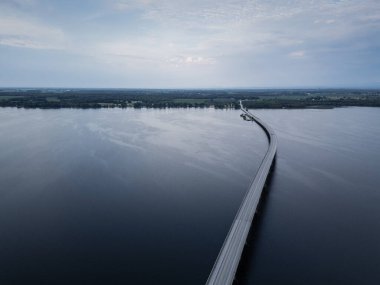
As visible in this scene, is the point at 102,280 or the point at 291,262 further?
the point at 291,262

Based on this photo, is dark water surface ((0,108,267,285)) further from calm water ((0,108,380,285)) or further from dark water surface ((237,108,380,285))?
dark water surface ((237,108,380,285))

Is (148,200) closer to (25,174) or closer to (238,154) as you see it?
(25,174)

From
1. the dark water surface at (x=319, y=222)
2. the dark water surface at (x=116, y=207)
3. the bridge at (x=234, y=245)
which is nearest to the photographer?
the bridge at (x=234, y=245)

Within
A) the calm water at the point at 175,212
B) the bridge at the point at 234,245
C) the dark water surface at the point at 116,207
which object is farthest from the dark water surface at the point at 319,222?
the dark water surface at the point at 116,207

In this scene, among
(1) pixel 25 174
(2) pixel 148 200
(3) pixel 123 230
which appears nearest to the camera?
(3) pixel 123 230

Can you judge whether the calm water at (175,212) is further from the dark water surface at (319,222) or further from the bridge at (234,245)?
the bridge at (234,245)

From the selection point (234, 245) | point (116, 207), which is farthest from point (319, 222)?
point (116, 207)

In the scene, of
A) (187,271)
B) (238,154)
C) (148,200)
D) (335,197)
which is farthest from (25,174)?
(335,197)
